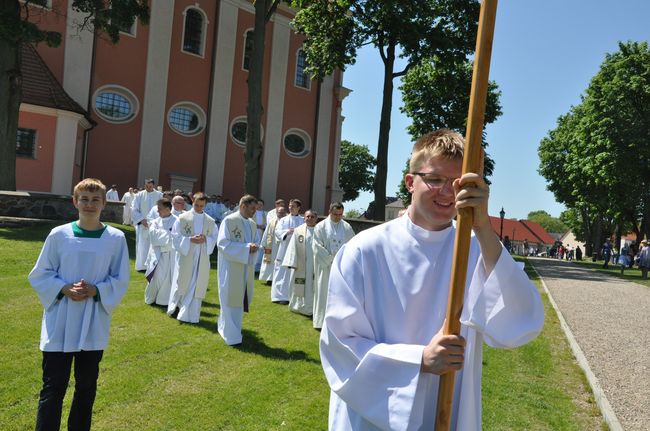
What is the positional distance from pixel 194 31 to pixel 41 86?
8976 millimetres

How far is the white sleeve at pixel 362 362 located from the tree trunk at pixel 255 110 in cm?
1769

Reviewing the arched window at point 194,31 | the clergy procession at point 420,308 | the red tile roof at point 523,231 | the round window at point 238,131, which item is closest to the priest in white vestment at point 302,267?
the clergy procession at point 420,308

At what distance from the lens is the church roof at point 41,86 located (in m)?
22.9

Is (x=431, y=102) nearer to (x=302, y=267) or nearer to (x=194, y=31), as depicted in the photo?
(x=194, y=31)

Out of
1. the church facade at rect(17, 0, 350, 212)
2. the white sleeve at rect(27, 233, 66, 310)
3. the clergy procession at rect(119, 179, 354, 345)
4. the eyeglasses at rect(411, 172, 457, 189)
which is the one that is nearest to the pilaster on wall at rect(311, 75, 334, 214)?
the church facade at rect(17, 0, 350, 212)

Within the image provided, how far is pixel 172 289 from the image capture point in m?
9.73

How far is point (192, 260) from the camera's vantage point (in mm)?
9758

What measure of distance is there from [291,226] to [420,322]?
40.6 feet

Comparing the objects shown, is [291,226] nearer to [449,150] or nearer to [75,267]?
[75,267]

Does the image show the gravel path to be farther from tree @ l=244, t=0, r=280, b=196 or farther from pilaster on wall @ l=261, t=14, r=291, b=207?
pilaster on wall @ l=261, t=14, r=291, b=207

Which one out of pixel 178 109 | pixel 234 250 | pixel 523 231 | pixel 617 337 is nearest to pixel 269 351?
pixel 234 250

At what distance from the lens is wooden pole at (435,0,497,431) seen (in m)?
2.17

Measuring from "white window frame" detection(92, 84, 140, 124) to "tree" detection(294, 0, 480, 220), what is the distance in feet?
28.5

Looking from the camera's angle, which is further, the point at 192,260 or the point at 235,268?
the point at 192,260
